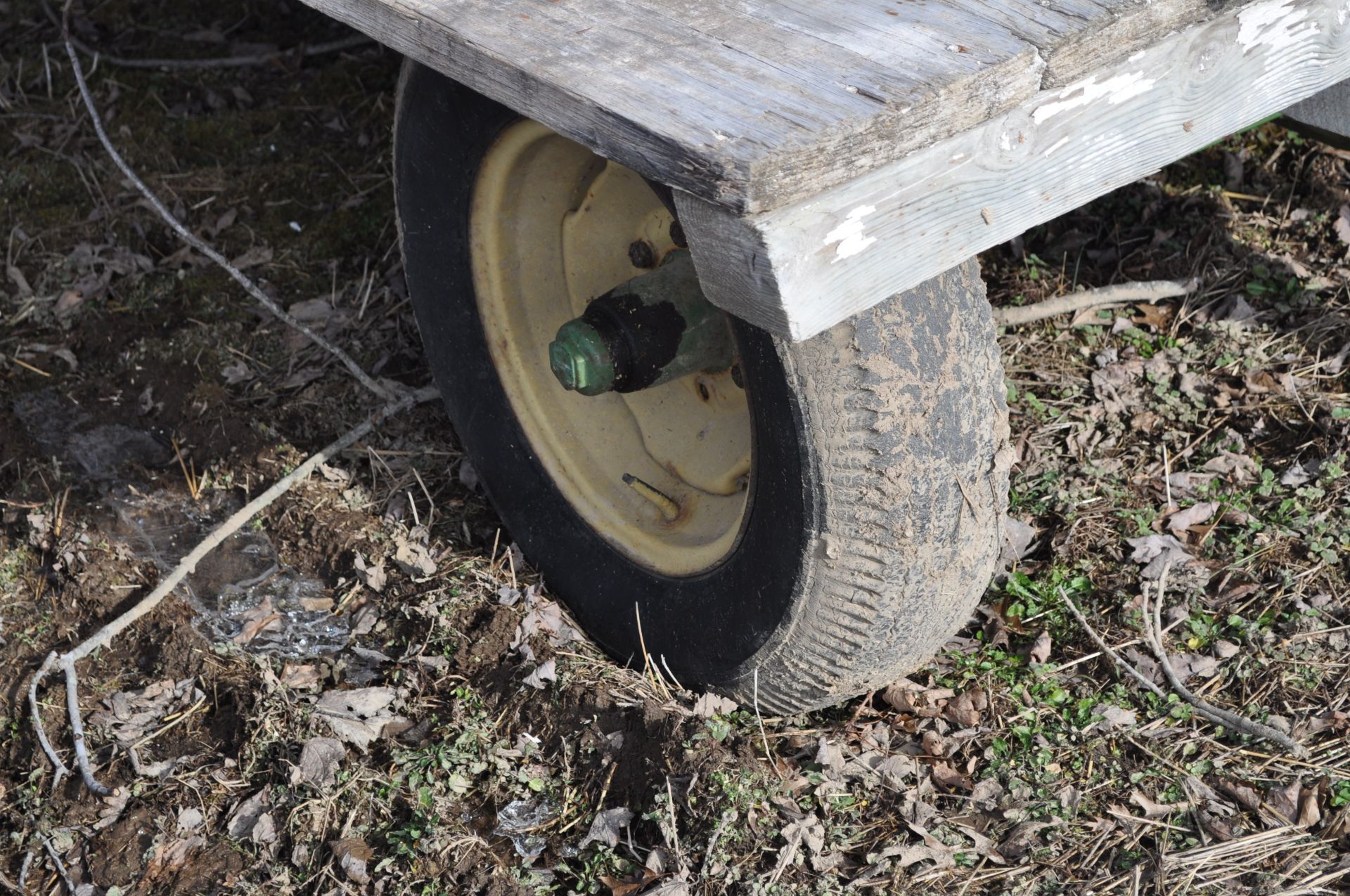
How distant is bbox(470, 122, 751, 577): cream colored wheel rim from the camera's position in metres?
2.50

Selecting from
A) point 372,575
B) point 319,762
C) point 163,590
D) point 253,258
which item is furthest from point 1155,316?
point 253,258

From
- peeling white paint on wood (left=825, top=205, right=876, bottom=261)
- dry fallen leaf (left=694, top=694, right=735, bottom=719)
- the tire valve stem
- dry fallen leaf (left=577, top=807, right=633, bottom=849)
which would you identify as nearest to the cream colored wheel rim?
the tire valve stem

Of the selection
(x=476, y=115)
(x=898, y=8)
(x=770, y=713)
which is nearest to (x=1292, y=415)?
(x=770, y=713)

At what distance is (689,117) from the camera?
1396mm

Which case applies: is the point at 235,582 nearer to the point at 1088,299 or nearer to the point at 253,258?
the point at 253,258

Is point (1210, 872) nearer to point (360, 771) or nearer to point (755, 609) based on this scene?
point (755, 609)

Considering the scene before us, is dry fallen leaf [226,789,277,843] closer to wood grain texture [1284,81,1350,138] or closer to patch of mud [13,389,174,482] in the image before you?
patch of mud [13,389,174,482]

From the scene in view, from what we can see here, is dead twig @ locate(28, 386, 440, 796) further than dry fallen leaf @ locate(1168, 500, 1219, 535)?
No

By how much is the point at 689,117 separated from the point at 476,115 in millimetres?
1024

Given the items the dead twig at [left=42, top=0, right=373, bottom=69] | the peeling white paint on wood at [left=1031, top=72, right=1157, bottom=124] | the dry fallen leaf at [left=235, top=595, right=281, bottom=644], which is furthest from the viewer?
the dead twig at [left=42, top=0, right=373, bottom=69]

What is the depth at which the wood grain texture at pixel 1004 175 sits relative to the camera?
142 cm

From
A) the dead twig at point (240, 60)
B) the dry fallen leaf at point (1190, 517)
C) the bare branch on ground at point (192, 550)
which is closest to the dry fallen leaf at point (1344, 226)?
the dry fallen leaf at point (1190, 517)

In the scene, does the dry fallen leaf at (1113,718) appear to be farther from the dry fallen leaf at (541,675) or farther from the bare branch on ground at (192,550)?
the bare branch on ground at (192,550)

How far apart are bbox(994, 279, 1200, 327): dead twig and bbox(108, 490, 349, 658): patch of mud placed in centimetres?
190
